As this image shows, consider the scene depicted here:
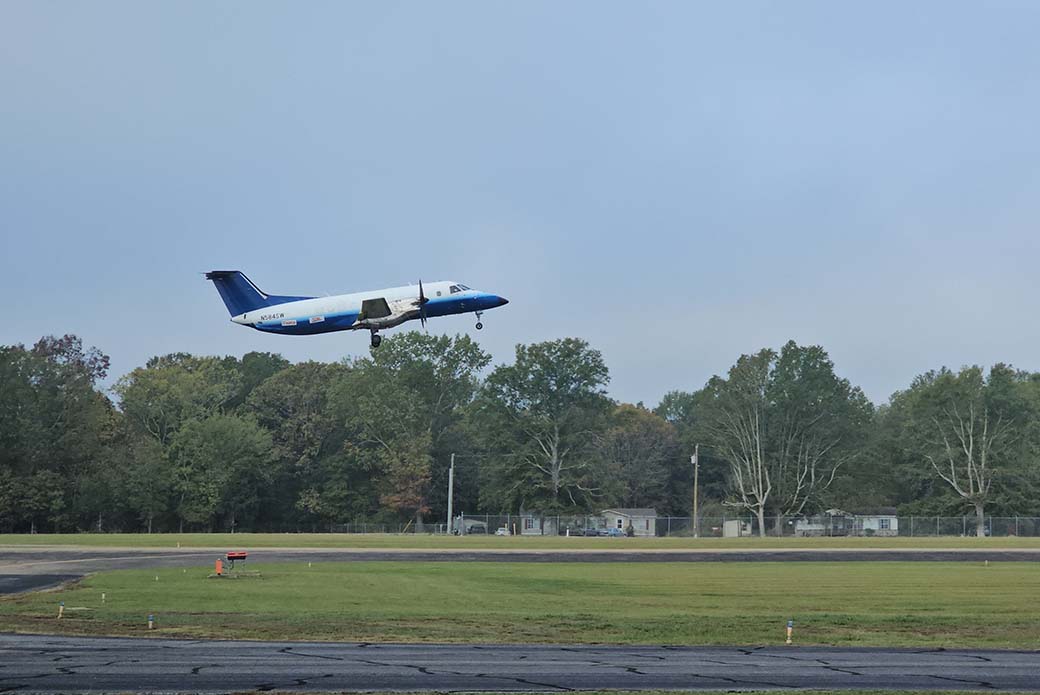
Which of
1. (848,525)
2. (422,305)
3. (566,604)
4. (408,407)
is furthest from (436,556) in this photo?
(408,407)

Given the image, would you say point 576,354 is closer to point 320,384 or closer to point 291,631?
point 320,384

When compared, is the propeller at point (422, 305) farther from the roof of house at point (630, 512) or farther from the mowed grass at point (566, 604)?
the roof of house at point (630, 512)

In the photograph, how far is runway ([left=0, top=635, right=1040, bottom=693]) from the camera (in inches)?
859

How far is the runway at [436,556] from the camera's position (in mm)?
58875

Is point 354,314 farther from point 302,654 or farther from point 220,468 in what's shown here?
point 220,468

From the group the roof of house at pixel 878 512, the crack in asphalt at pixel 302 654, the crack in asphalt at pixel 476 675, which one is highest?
the roof of house at pixel 878 512

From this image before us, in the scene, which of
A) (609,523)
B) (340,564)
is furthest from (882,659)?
(609,523)

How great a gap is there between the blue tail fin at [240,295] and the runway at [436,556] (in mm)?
12498

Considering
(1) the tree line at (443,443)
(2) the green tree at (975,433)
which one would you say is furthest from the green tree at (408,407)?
(2) the green tree at (975,433)

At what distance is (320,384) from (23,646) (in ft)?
410

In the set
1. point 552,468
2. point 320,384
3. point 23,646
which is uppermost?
point 320,384

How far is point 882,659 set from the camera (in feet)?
86.4

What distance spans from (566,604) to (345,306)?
19235 mm

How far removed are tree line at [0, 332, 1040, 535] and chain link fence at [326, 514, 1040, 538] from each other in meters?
2.93
